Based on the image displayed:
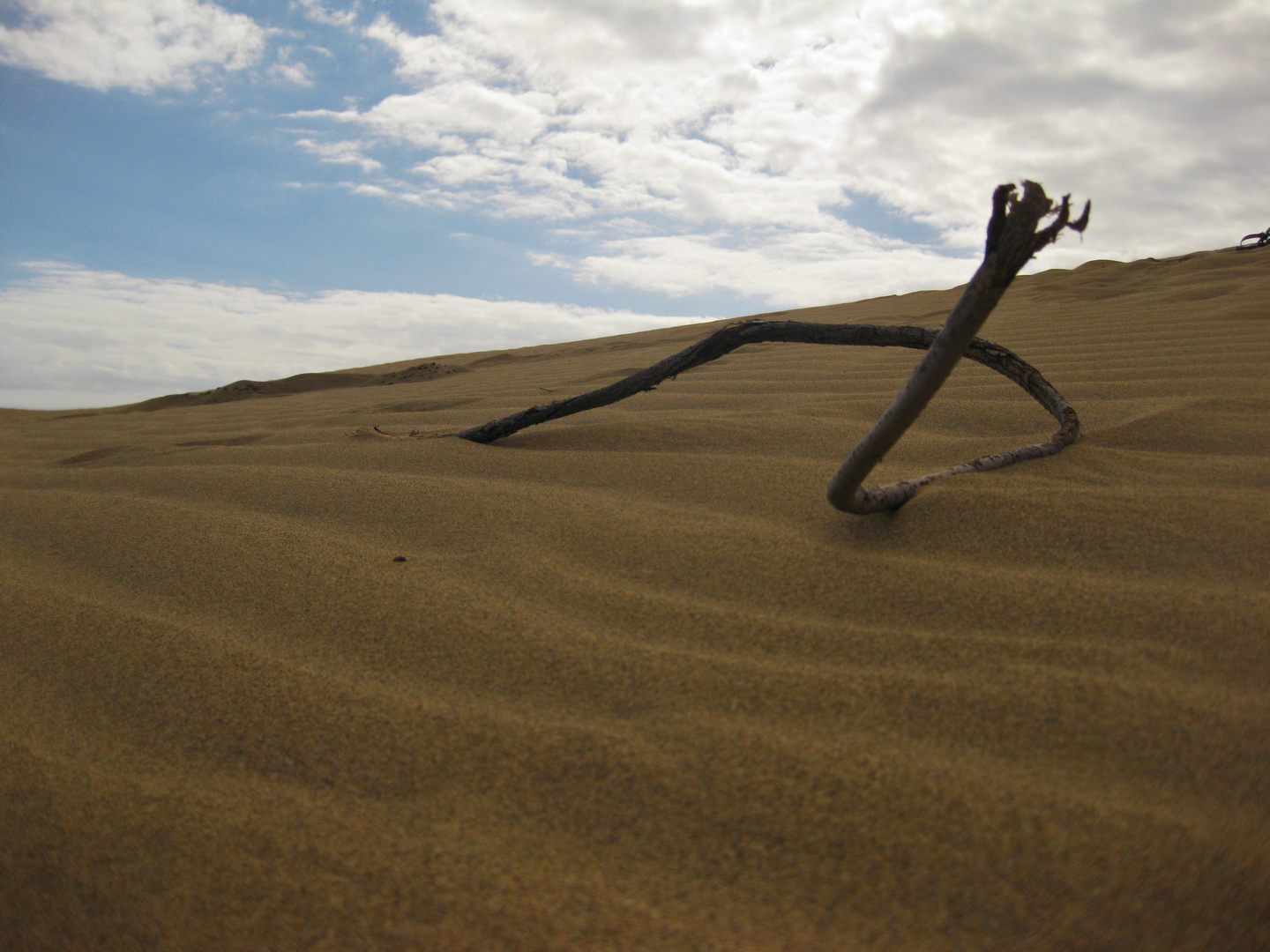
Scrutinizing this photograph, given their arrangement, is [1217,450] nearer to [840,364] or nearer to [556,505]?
[556,505]

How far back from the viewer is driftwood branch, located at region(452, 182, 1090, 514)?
0.86m

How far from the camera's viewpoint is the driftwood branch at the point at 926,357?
86 centimetres

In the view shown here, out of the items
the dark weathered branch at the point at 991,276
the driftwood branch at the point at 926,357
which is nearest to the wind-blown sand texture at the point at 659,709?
the driftwood branch at the point at 926,357

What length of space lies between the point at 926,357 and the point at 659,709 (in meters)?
0.53

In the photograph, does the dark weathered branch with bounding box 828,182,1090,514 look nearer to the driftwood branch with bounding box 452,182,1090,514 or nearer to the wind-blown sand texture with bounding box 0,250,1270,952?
the driftwood branch with bounding box 452,182,1090,514

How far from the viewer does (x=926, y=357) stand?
3.13 feet

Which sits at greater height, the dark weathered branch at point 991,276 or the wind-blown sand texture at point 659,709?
the dark weathered branch at point 991,276

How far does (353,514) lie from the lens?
1601mm

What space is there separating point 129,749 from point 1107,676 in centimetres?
111

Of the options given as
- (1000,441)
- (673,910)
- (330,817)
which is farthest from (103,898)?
(1000,441)

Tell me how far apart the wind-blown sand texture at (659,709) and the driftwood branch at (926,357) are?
0.08 meters

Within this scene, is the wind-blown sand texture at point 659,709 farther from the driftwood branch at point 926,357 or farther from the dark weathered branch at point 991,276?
the dark weathered branch at point 991,276

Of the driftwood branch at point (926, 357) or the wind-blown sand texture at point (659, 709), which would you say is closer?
the wind-blown sand texture at point (659, 709)

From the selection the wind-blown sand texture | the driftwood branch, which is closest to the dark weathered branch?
the driftwood branch
